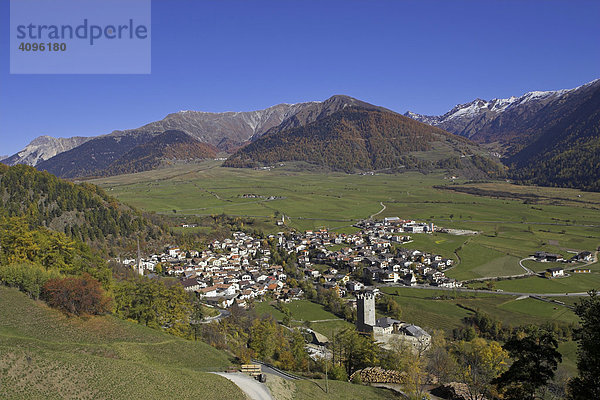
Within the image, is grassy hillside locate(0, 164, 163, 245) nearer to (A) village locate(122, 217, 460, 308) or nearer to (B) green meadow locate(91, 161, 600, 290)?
(A) village locate(122, 217, 460, 308)

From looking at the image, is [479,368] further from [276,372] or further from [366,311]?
[366,311]

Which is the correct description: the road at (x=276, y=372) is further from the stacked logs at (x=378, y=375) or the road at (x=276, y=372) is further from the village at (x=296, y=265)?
the village at (x=296, y=265)

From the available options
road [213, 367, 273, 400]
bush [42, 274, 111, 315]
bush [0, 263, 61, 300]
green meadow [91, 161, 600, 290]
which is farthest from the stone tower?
bush [0, 263, 61, 300]

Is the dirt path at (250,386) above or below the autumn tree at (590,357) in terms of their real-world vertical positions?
below

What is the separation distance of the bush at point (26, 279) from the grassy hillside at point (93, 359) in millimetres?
774

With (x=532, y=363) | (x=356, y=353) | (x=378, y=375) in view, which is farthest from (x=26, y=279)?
(x=532, y=363)

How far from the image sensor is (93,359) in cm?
1920

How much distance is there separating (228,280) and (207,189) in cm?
11680

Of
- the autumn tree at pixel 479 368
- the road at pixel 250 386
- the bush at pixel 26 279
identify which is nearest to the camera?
the road at pixel 250 386

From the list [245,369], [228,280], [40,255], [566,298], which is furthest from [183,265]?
[566,298]

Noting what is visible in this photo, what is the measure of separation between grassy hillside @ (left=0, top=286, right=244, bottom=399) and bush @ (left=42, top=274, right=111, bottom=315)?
79cm

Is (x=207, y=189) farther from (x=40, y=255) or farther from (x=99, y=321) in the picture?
(x=99, y=321)

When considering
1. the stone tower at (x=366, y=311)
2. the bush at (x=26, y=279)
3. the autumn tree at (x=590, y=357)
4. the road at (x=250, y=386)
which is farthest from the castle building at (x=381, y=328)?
the bush at (x=26, y=279)

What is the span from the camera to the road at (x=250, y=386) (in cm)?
2108
